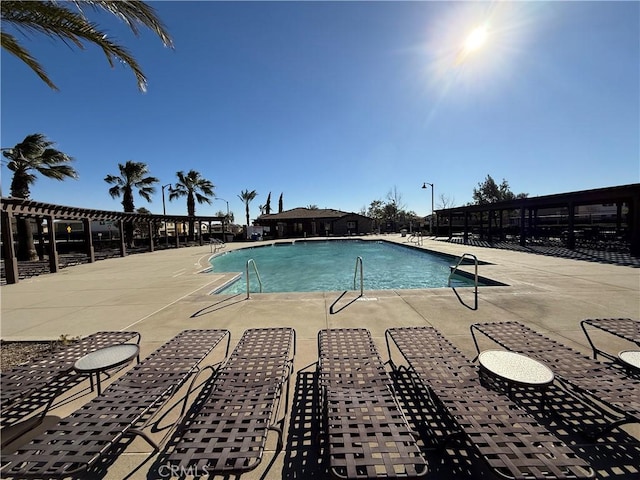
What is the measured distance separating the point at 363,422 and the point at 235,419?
0.91 m

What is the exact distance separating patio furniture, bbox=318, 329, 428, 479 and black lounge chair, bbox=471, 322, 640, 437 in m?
1.64

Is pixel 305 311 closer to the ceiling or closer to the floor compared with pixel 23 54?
closer to the floor

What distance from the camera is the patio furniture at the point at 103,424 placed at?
1581mm

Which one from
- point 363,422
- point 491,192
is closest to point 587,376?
point 363,422

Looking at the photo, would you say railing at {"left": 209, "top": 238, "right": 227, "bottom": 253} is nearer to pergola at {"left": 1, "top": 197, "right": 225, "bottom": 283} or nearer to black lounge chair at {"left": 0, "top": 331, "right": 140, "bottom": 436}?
pergola at {"left": 1, "top": 197, "right": 225, "bottom": 283}

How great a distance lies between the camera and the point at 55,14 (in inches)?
169

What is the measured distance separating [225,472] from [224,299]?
5.42 m

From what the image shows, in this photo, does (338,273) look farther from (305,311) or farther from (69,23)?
(69,23)

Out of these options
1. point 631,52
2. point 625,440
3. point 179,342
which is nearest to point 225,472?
point 179,342

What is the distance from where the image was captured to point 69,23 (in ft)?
14.7

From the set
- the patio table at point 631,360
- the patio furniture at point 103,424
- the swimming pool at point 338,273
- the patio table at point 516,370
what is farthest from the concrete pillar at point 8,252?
the patio table at point 631,360

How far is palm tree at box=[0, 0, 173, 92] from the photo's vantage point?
422 cm

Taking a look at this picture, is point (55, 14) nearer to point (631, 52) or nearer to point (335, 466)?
point (335, 466)

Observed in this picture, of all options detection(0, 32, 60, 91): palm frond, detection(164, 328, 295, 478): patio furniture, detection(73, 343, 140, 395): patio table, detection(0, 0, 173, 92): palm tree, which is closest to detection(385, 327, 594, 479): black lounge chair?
detection(164, 328, 295, 478): patio furniture
